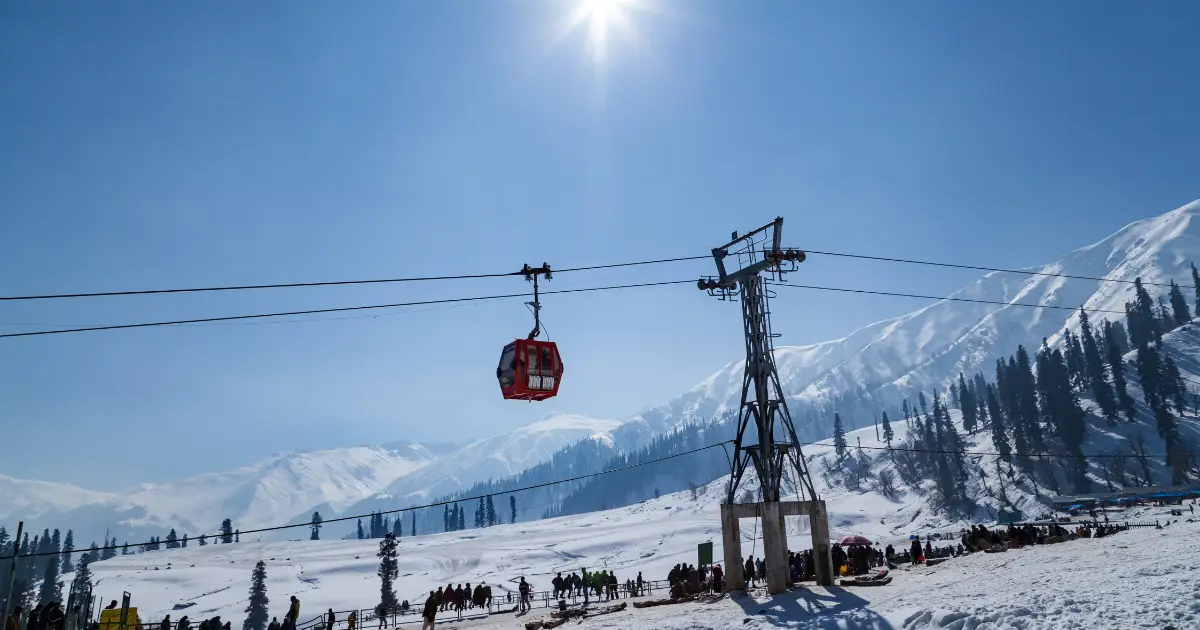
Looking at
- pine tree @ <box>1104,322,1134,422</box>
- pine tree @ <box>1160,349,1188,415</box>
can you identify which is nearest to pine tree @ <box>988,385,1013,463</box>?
pine tree @ <box>1104,322,1134,422</box>

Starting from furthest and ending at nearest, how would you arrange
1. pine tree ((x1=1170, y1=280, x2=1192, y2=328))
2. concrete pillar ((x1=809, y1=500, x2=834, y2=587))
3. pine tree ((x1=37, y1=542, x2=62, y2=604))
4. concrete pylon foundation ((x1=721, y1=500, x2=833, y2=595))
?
pine tree ((x1=1170, y1=280, x2=1192, y2=328)) → pine tree ((x1=37, y1=542, x2=62, y2=604)) → concrete pillar ((x1=809, y1=500, x2=834, y2=587)) → concrete pylon foundation ((x1=721, y1=500, x2=833, y2=595))

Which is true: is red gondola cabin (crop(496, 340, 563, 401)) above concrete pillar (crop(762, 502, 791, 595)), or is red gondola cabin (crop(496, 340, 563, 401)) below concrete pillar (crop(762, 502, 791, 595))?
above

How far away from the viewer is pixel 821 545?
24.1m

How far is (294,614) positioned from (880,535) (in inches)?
4167

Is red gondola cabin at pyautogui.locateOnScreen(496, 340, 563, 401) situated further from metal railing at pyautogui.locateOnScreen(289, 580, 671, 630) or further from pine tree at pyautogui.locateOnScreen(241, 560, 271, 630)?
pine tree at pyautogui.locateOnScreen(241, 560, 271, 630)

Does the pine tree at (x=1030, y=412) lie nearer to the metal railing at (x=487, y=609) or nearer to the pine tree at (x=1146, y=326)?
the pine tree at (x=1146, y=326)

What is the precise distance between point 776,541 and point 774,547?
0.22 m

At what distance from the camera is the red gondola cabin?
2127 centimetres

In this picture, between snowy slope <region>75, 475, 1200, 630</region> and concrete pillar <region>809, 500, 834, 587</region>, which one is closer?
snowy slope <region>75, 475, 1200, 630</region>

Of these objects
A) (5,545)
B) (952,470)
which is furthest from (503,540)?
(5,545)

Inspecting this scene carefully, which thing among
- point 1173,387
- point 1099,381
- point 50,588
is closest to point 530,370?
point 50,588

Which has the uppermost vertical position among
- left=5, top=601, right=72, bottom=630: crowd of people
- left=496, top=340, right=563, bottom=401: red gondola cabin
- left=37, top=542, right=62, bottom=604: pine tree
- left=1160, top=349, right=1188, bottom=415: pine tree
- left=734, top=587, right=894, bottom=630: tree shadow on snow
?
left=1160, top=349, right=1188, bottom=415: pine tree

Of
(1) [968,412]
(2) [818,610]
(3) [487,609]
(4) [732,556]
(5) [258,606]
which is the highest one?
(1) [968,412]

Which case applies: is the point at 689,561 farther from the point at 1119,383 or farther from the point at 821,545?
the point at 1119,383
